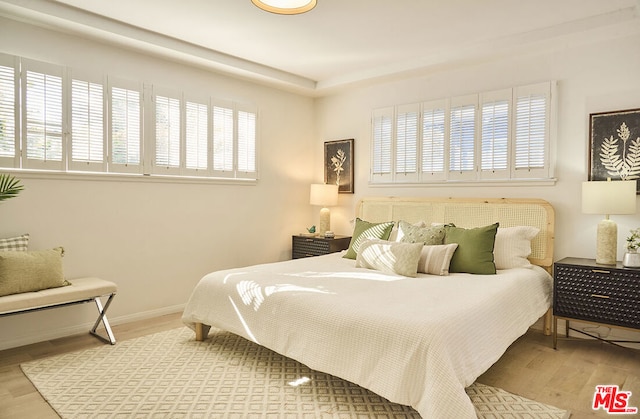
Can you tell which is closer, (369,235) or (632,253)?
(632,253)

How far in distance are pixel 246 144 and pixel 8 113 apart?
229 cm

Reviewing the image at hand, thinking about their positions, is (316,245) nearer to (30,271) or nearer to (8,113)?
(30,271)

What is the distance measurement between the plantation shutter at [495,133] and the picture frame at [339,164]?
5.43 ft

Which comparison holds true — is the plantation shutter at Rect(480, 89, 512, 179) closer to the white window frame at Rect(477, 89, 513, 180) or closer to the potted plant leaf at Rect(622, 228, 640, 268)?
the white window frame at Rect(477, 89, 513, 180)

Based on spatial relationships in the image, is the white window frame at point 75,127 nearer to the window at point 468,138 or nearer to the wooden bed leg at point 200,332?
the wooden bed leg at point 200,332

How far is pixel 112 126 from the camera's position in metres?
3.83

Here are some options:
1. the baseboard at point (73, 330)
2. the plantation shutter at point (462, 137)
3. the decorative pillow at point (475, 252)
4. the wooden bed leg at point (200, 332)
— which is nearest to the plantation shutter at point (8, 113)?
the baseboard at point (73, 330)

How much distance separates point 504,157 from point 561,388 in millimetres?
2175

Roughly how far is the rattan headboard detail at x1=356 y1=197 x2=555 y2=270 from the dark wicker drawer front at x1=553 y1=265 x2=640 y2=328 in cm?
48

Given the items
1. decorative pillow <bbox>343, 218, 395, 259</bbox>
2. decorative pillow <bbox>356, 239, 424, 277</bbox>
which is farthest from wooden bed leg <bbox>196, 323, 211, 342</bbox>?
decorative pillow <bbox>343, 218, 395, 259</bbox>

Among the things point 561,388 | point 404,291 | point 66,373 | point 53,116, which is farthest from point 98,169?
point 561,388

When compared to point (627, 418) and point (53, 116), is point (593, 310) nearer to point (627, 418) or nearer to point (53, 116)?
point (627, 418)

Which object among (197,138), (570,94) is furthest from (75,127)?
(570,94)

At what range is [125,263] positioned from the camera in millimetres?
3971
